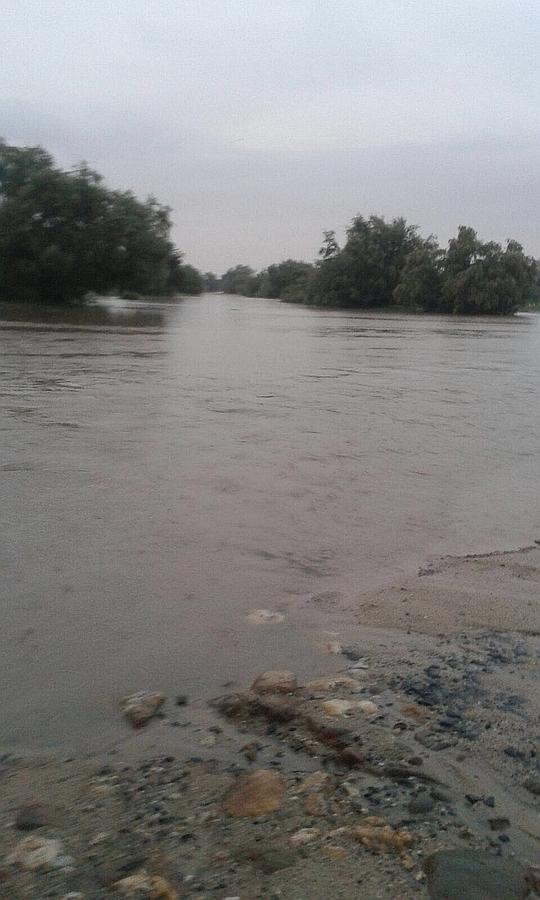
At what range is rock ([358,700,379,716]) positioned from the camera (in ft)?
10.1

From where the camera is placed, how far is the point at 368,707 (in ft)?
10.2

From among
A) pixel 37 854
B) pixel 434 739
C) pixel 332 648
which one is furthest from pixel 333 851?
pixel 332 648

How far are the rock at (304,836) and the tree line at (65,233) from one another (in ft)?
117

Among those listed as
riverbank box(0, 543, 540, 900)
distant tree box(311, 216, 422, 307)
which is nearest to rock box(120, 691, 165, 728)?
riverbank box(0, 543, 540, 900)

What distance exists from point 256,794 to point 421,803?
50 cm

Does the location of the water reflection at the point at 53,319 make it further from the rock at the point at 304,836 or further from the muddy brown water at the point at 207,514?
the rock at the point at 304,836

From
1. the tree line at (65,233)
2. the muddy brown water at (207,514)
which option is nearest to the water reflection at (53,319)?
the tree line at (65,233)

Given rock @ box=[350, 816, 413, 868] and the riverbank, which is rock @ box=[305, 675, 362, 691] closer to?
the riverbank

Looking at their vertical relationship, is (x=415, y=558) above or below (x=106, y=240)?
below

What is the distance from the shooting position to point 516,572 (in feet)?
15.9

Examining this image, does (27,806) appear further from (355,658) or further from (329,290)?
(329,290)

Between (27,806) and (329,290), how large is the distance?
67.0 m

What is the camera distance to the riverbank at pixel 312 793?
7.26 feet

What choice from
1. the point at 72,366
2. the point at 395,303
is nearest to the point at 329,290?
the point at 395,303
